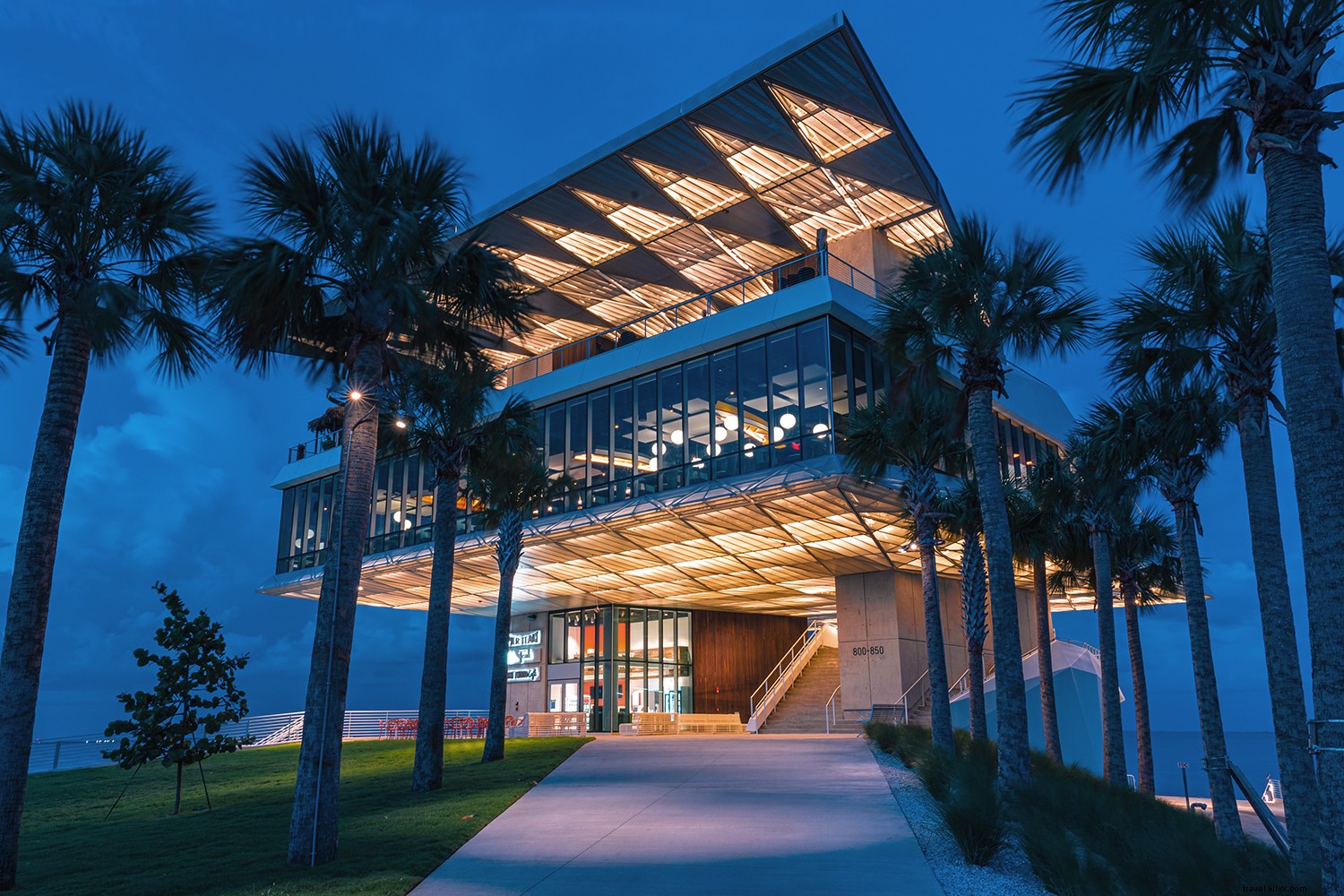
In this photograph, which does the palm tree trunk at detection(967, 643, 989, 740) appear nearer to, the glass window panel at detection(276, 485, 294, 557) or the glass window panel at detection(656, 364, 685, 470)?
the glass window panel at detection(656, 364, 685, 470)

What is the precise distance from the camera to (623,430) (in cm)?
3206

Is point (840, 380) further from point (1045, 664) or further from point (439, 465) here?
point (439, 465)

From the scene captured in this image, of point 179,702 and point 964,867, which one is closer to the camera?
point 964,867

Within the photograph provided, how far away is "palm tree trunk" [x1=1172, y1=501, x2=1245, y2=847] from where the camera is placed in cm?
1597

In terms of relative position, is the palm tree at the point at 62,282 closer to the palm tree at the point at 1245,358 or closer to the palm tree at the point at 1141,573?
the palm tree at the point at 1245,358

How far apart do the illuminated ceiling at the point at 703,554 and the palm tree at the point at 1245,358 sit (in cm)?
1012

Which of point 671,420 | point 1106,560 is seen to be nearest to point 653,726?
point 671,420

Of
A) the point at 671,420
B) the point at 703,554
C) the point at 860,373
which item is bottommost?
the point at 703,554

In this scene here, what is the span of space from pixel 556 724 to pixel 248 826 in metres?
23.7

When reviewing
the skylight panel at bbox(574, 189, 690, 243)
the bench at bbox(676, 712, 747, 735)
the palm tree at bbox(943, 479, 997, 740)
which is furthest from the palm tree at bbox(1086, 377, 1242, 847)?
the bench at bbox(676, 712, 747, 735)

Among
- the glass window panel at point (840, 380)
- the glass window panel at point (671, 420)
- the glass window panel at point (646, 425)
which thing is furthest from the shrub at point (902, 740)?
the glass window panel at point (646, 425)

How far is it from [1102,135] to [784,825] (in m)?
9.37

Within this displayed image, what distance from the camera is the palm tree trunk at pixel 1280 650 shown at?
1127 cm

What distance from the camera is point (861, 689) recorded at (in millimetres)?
35062
